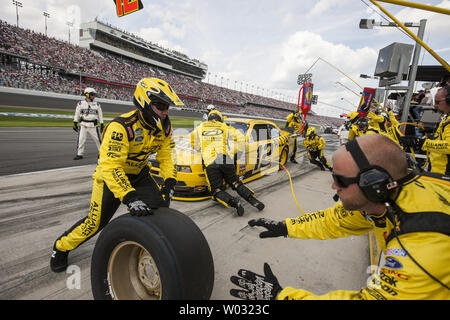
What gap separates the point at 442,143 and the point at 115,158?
4171mm

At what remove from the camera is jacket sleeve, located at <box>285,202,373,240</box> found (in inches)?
71.0

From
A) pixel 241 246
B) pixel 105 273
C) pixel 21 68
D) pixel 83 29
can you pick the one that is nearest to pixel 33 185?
pixel 105 273

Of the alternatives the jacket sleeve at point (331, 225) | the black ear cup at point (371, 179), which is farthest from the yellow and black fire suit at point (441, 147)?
the black ear cup at point (371, 179)

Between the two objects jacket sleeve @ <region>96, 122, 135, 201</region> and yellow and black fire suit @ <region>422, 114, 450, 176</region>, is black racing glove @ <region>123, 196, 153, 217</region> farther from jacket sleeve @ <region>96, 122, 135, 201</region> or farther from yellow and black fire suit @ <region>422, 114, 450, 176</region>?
yellow and black fire suit @ <region>422, 114, 450, 176</region>

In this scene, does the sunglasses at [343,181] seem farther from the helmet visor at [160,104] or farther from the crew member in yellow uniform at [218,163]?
the crew member in yellow uniform at [218,163]

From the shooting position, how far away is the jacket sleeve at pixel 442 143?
124 inches

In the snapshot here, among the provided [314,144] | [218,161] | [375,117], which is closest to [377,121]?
[375,117]

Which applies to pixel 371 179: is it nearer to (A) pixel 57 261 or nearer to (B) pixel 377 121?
(A) pixel 57 261

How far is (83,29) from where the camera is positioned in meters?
52.6

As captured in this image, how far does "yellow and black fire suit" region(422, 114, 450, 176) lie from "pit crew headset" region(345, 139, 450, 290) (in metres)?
2.82

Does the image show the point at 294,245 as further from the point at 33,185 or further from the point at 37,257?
the point at 33,185

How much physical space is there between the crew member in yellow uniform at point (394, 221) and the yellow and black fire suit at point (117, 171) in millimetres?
1273

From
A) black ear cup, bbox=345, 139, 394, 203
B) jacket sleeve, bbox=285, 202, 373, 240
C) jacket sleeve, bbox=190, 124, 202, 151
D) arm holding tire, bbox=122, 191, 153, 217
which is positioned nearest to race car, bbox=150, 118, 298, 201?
jacket sleeve, bbox=190, 124, 202, 151

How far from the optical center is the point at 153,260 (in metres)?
1.57
